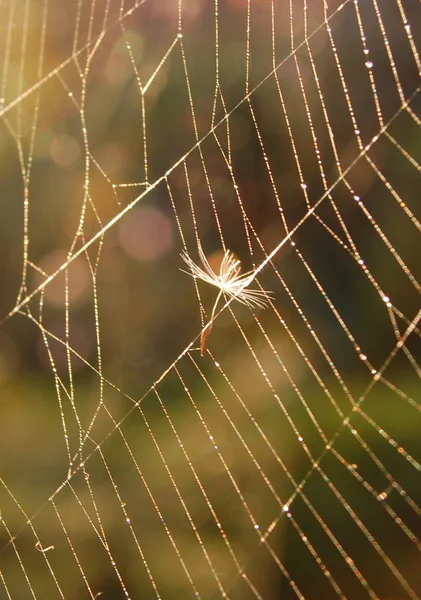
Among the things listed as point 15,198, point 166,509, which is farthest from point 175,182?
point 166,509

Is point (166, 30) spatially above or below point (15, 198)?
below

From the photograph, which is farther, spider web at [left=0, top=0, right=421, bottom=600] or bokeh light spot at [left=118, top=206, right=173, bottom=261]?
bokeh light spot at [left=118, top=206, right=173, bottom=261]

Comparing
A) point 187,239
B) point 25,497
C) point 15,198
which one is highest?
point 15,198

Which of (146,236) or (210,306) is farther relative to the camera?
(146,236)

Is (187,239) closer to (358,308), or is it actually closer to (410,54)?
(358,308)

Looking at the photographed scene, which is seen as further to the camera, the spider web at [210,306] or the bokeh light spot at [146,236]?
the bokeh light spot at [146,236]

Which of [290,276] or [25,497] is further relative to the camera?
[290,276]

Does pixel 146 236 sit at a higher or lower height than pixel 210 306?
higher

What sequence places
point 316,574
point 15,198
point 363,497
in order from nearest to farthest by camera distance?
point 316,574, point 363,497, point 15,198
